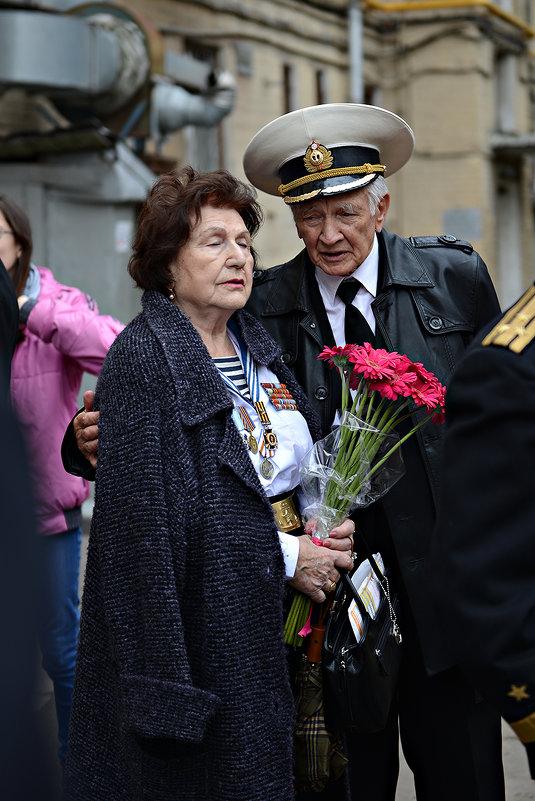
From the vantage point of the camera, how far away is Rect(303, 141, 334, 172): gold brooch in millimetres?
2748

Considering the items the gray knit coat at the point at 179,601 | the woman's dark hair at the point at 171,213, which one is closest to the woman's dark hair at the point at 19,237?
the woman's dark hair at the point at 171,213

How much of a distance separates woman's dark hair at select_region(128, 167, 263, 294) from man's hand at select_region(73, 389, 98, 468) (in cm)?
33

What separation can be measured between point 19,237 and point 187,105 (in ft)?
22.4

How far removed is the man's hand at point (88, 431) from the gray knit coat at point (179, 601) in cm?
15

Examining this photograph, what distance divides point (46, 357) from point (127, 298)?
5626 mm

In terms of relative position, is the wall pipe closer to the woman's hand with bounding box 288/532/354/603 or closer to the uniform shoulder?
the woman's hand with bounding box 288/532/354/603

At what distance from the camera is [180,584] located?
228 centimetres

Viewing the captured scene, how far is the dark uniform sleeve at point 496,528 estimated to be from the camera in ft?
5.03

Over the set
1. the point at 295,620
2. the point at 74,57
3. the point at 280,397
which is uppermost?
the point at 74,57

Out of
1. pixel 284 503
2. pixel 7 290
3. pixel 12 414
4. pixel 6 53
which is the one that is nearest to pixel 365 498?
pixel 284 503

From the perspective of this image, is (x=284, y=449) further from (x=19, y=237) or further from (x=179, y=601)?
(x=19, y=237)

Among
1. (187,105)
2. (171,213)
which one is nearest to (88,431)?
(171,213)

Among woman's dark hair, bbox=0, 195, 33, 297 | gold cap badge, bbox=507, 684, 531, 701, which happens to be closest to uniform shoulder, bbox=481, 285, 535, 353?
gold cap badge, bbox=507, 684, 531, 701

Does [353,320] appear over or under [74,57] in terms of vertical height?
under
